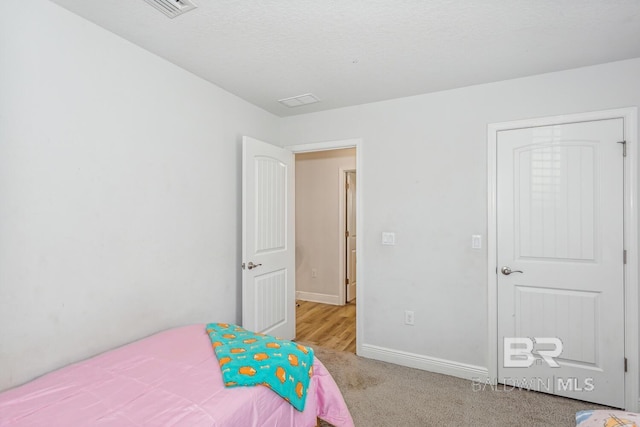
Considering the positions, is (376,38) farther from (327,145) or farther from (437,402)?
(437,402)

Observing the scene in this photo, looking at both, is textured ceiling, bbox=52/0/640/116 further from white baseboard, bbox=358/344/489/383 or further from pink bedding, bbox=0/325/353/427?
white baseboard, bbox=358/344/489/383

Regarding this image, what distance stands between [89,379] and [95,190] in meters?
0.99

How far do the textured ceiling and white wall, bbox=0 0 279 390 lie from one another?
Answer: 240 millimetres

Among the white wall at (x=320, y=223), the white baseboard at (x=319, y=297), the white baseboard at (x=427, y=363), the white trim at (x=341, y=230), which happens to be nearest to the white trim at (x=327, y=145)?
the white wall at (x=320, y=223)

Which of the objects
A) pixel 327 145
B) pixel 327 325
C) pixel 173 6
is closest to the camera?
pixel 173 6

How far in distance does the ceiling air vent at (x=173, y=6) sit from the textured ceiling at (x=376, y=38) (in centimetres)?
5

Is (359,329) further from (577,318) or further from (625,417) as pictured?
(625,417)

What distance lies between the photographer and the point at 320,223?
495 cm

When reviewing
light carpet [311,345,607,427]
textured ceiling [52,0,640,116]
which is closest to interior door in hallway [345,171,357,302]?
light carpet [311,345,607,427]

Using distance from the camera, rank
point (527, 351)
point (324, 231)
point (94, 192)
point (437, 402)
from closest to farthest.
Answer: point (94, 192), point (437, 402), point (527, 351), point (324, 231)

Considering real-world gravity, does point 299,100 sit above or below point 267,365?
above

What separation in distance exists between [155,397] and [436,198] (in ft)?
7.92

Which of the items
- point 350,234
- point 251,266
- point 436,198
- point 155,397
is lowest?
point 155,397

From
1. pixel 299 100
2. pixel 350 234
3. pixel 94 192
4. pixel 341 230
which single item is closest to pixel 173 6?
A: pixel 94 192
